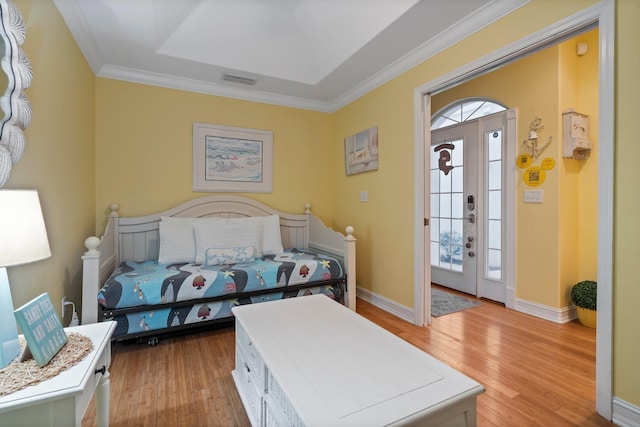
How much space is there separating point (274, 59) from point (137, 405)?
114 inches

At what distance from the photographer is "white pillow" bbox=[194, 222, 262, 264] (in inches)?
111

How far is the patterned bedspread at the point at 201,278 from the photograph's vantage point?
2.10 m

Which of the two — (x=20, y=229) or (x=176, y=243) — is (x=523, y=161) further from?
(x=20, y=229)

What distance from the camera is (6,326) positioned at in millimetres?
931

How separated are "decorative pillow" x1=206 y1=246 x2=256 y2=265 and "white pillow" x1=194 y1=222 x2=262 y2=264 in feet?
0.27

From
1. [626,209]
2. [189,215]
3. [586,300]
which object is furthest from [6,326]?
[586,300]

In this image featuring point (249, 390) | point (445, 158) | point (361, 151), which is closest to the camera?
point (249, 390)

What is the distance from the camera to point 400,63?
272 centimetres

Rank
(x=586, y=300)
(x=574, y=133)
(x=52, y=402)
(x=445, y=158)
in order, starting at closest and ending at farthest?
(x=52, y=402) → (x=586, y=300) → (x=574, y=133) → (x=445, y=158)

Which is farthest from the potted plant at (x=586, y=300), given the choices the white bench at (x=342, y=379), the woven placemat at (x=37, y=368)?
the woven placemat at (x=37, y=368)

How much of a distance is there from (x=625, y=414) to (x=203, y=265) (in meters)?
2.78

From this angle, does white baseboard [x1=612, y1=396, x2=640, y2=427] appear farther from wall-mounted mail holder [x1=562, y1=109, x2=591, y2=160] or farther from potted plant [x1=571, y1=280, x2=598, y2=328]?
wall-mounted mail holder [x1=562, y1=109, x2=591, y2=160]

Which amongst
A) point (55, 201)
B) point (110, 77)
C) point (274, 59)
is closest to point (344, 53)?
point (274, 59)

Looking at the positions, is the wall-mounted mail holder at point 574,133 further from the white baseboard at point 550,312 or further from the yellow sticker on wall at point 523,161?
the white baseboard at point 550,312
